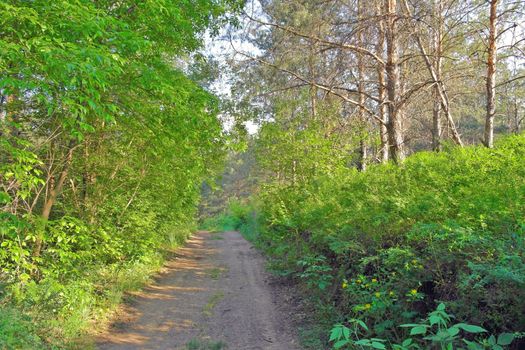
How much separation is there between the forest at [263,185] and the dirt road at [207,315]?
1.56 ft

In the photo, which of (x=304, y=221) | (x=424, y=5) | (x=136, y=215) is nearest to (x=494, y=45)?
(x=424, y=5)

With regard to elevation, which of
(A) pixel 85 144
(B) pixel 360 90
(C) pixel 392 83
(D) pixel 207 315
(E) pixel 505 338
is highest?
(B) pixel 360 90

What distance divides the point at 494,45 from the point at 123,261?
10049mm

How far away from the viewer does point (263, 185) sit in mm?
13125

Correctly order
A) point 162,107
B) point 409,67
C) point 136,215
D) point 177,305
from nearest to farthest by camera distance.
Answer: point 162,107
point 177,305
point 136,215
point 409,67

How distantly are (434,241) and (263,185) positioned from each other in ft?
28.7

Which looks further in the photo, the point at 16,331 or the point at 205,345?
the point at 205,345

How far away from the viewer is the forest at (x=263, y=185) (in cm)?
406

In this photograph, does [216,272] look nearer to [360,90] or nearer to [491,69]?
[360,90]

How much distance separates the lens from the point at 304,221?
9.02 meters

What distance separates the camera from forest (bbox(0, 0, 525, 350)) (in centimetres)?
406

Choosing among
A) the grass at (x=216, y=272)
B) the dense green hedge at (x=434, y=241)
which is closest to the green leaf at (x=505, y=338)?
the dense green hedge at (x=434, y=241)

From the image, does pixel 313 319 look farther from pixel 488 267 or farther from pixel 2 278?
pixel 2 278

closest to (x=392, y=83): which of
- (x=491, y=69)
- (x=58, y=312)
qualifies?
(x=491, y=69)
